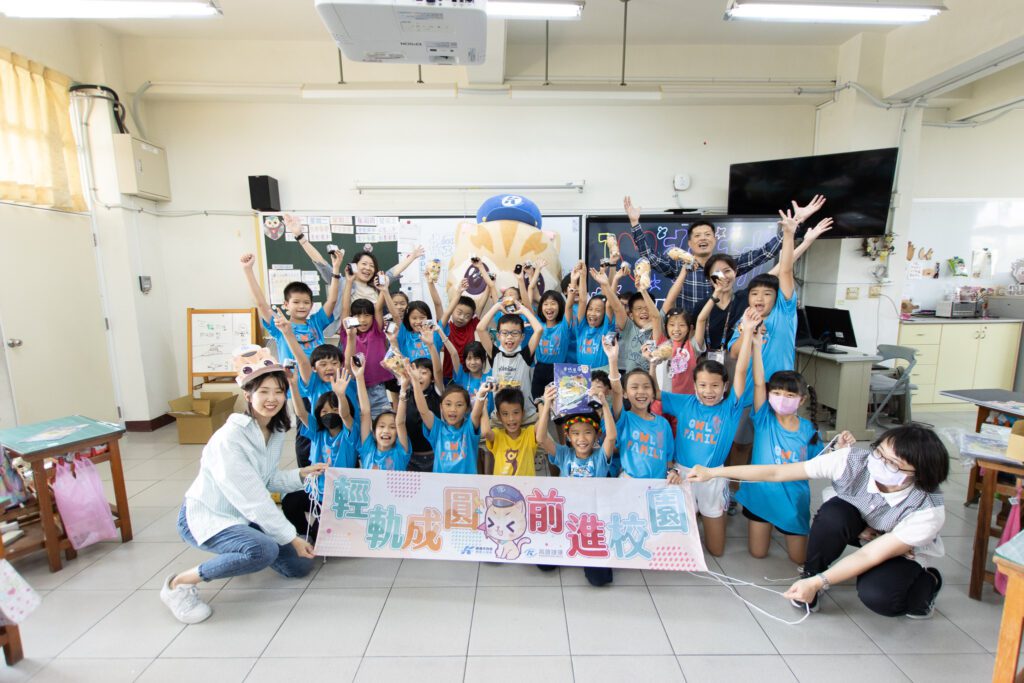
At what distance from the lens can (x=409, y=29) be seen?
2.02m

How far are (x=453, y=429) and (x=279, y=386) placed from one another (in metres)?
0.90

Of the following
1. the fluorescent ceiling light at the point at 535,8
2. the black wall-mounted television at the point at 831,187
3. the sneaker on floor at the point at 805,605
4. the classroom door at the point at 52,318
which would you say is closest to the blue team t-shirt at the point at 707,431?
the sneaker on floor at the point at 805,605

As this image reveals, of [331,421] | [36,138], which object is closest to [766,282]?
[331,421]

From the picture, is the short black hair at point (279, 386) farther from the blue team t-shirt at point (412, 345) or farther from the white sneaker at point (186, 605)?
the blue team t-shirt at point (412, 345)

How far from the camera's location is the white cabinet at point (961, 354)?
5.19 meters

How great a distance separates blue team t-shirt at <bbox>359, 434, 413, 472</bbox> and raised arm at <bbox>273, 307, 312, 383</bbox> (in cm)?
66

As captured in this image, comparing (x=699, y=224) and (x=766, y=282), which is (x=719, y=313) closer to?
(x=766, y=282)

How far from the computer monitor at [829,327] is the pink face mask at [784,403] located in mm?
2471

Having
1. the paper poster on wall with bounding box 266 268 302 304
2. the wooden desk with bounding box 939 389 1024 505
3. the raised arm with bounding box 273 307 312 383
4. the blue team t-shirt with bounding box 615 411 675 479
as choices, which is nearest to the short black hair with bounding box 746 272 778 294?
the blue team t-shirt with bounding box 615 411 675 479

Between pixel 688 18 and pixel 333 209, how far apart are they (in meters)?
3.88

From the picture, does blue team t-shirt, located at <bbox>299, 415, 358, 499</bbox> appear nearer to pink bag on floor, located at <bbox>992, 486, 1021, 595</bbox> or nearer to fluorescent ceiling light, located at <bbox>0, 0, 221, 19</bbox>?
fluorescent ceiling light, located at <bbox>0, 0, 221, 19</bbox>

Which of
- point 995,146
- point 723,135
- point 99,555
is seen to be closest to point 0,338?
point 99,555

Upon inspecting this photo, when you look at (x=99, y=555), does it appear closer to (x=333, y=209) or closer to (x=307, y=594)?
(x=307, y=594)

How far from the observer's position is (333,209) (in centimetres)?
496
